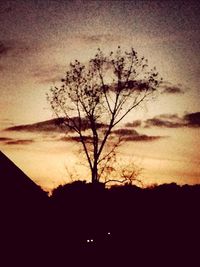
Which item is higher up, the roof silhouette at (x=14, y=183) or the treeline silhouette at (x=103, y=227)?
the roof silhouette at (x=14, y=183)

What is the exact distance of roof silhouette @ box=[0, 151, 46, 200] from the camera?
37.4 ft

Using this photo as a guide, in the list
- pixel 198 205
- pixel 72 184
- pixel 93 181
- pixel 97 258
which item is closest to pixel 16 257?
pixel 97 258

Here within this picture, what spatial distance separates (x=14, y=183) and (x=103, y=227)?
54.5 feet

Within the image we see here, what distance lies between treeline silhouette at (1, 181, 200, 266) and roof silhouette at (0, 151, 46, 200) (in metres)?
0.15

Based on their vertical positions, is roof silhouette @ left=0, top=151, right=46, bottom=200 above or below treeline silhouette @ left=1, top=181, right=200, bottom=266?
above

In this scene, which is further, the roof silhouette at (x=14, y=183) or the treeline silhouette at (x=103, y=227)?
the treeline silhouette at (x=103, y=227)

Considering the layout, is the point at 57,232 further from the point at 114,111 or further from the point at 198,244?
the point at 114,111

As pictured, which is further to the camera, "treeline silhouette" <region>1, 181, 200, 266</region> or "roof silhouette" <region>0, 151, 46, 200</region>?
"treeline silhouette" <region>1, 181, 200, 266</region>

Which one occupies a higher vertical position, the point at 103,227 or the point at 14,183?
the point at 14,183

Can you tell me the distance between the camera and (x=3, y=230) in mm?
11602

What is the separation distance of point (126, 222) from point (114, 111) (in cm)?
820

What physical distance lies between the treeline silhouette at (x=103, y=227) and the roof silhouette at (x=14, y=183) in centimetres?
15

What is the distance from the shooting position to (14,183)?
11.6 meters

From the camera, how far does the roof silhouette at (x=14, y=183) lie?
11398mm
